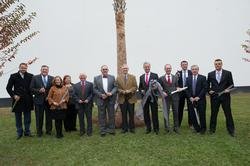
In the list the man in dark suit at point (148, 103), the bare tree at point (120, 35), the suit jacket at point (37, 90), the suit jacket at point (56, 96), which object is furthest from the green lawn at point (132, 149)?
the bare tree at point (120, 35)

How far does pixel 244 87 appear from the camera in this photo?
66.5 ft

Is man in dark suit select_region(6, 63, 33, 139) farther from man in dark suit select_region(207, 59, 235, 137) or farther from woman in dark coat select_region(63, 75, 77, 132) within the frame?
man in dark suit select_region(207, 59, 235, 137)

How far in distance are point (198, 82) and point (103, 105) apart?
2410 millimetres

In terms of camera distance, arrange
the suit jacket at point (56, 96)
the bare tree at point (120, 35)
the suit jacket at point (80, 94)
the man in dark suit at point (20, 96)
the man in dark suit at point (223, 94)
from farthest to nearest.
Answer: the bare tree at point (120, 35) → the suit jacket at point (80, 94) → the man in dark suit at point (20, 96) → the suit jacket at point (56, 96) → the man in dark suit at point (223, 94)

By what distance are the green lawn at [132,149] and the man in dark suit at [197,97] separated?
1.10 ft

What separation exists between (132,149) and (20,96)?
323cm

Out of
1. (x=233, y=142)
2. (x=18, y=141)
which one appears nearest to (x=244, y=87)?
(x=233, y=142)

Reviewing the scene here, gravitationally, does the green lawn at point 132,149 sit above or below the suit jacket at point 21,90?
below

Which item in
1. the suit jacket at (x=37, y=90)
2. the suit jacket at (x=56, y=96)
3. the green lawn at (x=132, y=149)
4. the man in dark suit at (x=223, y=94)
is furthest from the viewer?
the suit jacket at (x=37, y=90)

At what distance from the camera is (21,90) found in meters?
9.81

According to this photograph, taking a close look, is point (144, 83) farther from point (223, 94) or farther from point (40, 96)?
point (40, 96)

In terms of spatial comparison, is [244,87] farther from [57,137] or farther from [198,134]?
[57,137]

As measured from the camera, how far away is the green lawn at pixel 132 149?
7672mm

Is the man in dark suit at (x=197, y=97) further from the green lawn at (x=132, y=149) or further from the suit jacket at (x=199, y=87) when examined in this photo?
the green lawn at (x=132, y=149)
